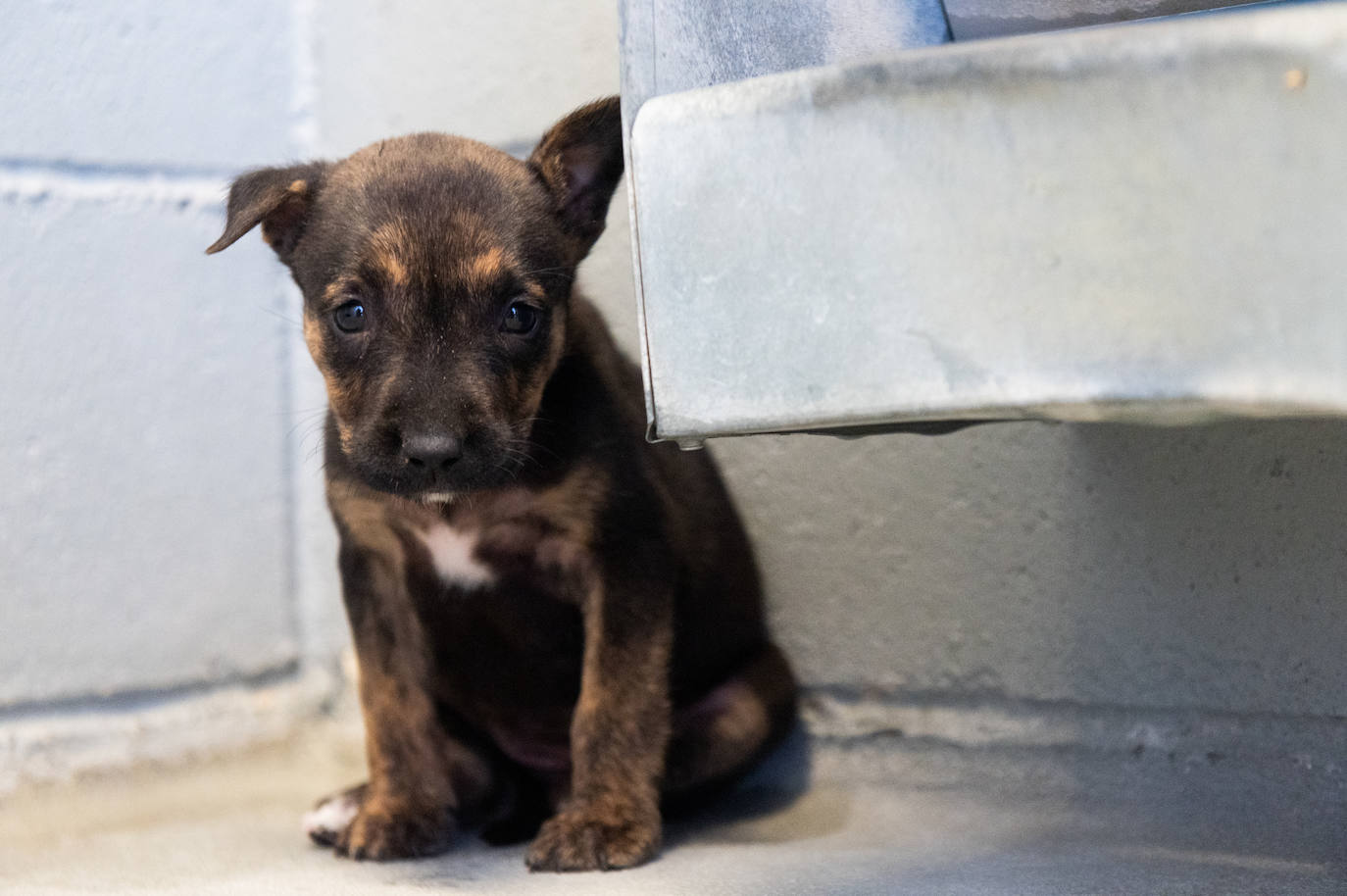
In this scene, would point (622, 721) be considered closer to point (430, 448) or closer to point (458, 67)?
point (430, 448)

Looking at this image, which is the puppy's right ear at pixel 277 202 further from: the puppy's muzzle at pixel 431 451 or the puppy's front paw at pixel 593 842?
the puppy's front paw at pixel 593 842

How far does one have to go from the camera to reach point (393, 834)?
2.93 metres

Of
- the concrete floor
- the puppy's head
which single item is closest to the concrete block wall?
the concrete floor

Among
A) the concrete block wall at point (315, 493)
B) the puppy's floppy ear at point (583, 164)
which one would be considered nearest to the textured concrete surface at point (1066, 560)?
the concrete block wall at point (315, 493)

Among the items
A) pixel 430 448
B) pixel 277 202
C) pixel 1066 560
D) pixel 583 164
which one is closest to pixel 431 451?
pixel 430 448

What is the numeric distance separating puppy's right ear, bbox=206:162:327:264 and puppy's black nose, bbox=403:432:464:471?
2.02ft

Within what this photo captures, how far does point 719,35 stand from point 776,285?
746mm

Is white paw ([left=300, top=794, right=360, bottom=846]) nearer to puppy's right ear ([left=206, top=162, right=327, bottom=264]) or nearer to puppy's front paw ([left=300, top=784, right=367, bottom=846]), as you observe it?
puppy's front paw ([left=300, top=784, right=367, bottom=846])

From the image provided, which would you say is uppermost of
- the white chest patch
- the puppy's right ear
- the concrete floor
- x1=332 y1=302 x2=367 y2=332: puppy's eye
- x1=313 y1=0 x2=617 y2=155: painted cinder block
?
x1=313 y1=0 x2=617 y2=155: painted cinder block

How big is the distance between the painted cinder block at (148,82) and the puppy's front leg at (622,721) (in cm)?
210

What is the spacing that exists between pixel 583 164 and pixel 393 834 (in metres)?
1.67

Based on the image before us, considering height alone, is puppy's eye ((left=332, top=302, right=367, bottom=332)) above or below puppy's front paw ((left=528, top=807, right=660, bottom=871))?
above

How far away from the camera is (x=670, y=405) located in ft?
5.93

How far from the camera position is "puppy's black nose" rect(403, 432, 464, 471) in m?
2.43
